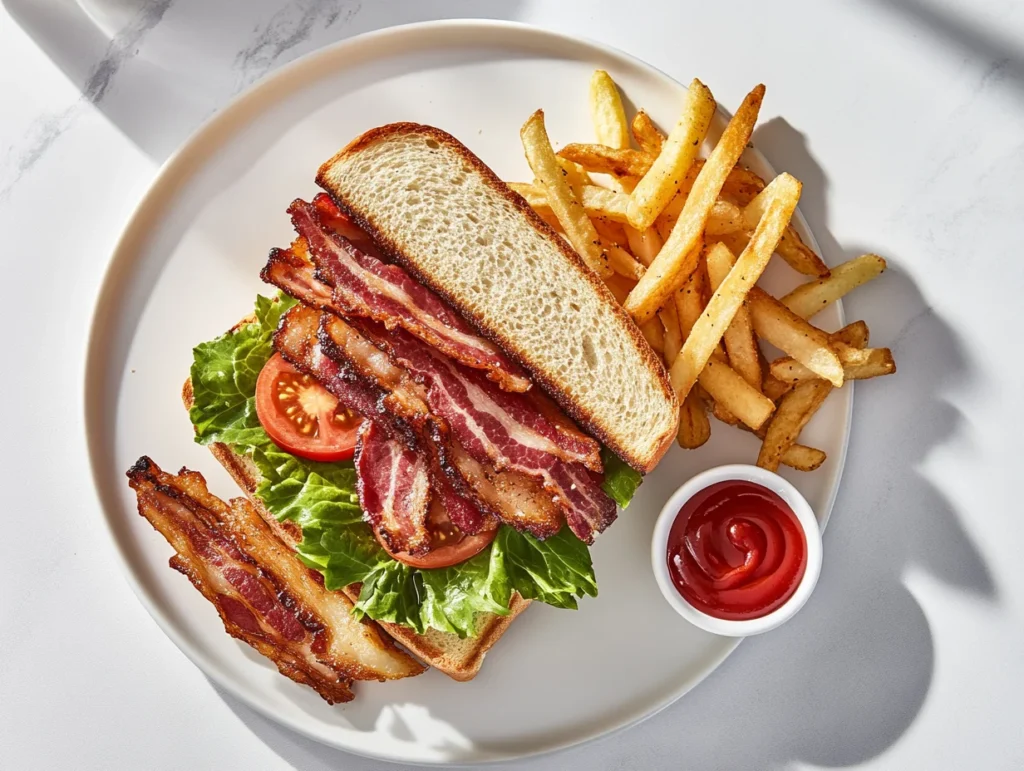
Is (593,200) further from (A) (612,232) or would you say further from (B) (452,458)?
(B) (452,458)

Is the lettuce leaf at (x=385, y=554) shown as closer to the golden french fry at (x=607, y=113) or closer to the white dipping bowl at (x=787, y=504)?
the white dipping bowl at (x=787, y=504)

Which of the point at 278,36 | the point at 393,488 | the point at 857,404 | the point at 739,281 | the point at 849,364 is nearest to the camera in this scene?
the point at 739,281

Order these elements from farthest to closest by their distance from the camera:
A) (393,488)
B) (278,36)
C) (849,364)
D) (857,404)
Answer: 1. (278,36)
2. (857,404)
3. (849,364)
4. (393,488)

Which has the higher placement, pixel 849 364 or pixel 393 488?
pixel 393 488

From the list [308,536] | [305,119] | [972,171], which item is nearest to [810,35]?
[972,171]

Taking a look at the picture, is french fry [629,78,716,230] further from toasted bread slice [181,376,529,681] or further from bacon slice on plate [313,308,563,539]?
toasted bread slice [181,376,529,681]

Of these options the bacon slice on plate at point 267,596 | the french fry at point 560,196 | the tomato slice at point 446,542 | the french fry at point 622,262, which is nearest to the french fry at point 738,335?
the french fry at point 622,262

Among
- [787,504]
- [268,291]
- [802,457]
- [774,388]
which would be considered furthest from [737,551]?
[268,291]
